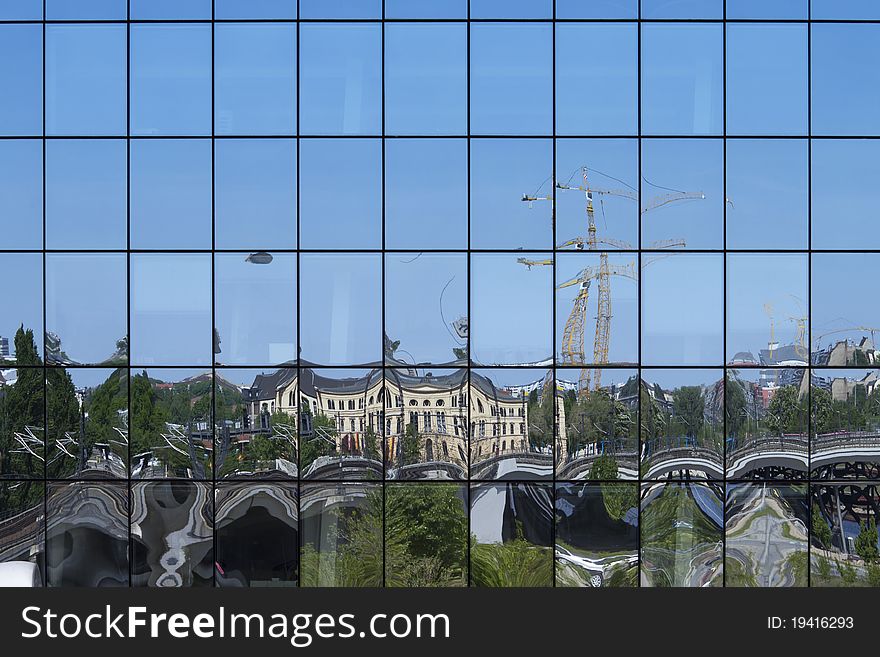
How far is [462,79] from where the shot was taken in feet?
47.2

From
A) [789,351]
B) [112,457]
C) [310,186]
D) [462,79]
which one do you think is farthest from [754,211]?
[112,457]

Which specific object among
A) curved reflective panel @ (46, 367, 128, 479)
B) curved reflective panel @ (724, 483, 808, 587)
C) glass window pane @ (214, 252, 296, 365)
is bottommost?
curved reflective panel @ (724, 483, 808, 587)

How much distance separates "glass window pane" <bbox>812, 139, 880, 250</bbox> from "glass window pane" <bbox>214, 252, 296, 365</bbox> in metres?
7.27

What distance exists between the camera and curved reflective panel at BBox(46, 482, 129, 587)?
47.0 feet

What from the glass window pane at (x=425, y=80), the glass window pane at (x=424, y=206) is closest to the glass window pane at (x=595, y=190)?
the glass window pane at (x=424, y=206)

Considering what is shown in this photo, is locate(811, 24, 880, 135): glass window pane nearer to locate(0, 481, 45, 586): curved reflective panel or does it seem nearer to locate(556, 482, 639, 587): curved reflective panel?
locate(556, 482, 639, 587): curved reflective panel

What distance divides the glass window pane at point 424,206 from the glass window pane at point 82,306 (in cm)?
378

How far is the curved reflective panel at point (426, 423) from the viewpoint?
46.8 feet

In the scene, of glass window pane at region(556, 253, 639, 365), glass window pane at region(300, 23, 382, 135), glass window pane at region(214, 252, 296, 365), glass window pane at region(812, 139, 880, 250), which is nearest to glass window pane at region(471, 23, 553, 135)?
glass window pane at region(300, 23, 382, 135)
